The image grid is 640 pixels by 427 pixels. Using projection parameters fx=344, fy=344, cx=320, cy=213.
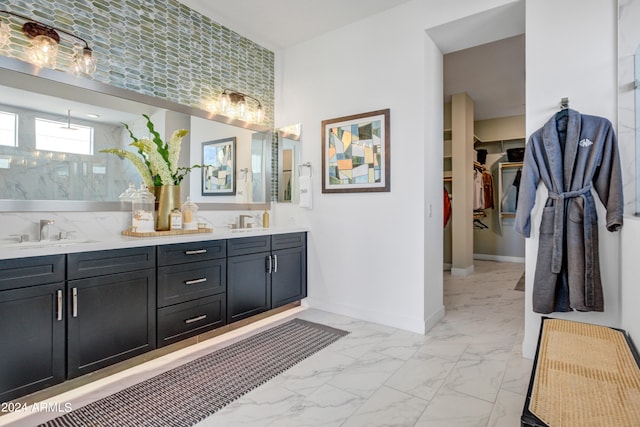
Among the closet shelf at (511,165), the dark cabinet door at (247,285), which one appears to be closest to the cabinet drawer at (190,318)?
the dark cabinet door at (247,285)

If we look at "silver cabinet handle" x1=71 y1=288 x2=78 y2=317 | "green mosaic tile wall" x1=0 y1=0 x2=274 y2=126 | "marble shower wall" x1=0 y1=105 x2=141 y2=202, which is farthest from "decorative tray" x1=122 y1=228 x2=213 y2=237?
"green mosaic tile wall" x1=0 y1=0 x2=274 y2=126

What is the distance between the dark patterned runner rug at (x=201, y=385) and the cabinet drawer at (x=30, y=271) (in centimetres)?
70

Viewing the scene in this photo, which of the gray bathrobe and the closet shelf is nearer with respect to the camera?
the gray bathrobe

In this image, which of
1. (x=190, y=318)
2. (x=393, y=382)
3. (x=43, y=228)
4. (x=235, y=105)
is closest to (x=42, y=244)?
(x=43, y=228)

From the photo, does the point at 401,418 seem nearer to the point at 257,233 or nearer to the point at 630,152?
the point at 257,233

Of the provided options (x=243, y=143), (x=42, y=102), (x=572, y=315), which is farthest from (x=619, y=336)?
(x=42, y=102)

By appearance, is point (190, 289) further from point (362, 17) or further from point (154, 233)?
point (362, 17)

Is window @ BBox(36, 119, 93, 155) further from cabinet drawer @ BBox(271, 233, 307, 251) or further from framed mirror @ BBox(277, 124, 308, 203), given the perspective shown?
framed mirror @ BBox(277, 124, 308, 203)

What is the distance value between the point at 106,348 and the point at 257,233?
1371 mm

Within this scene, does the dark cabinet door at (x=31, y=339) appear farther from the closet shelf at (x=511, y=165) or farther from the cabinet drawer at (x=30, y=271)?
the closet shelf at (x=511, y=165)

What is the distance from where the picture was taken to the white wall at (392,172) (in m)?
2.89

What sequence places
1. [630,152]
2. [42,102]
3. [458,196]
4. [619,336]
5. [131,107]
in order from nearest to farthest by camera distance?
[619,336] < [630,152] < [42,102] < [131,107] < [458,196]

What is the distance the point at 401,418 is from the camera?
Result: 1700 millimetres

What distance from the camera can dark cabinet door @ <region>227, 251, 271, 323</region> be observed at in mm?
2795
